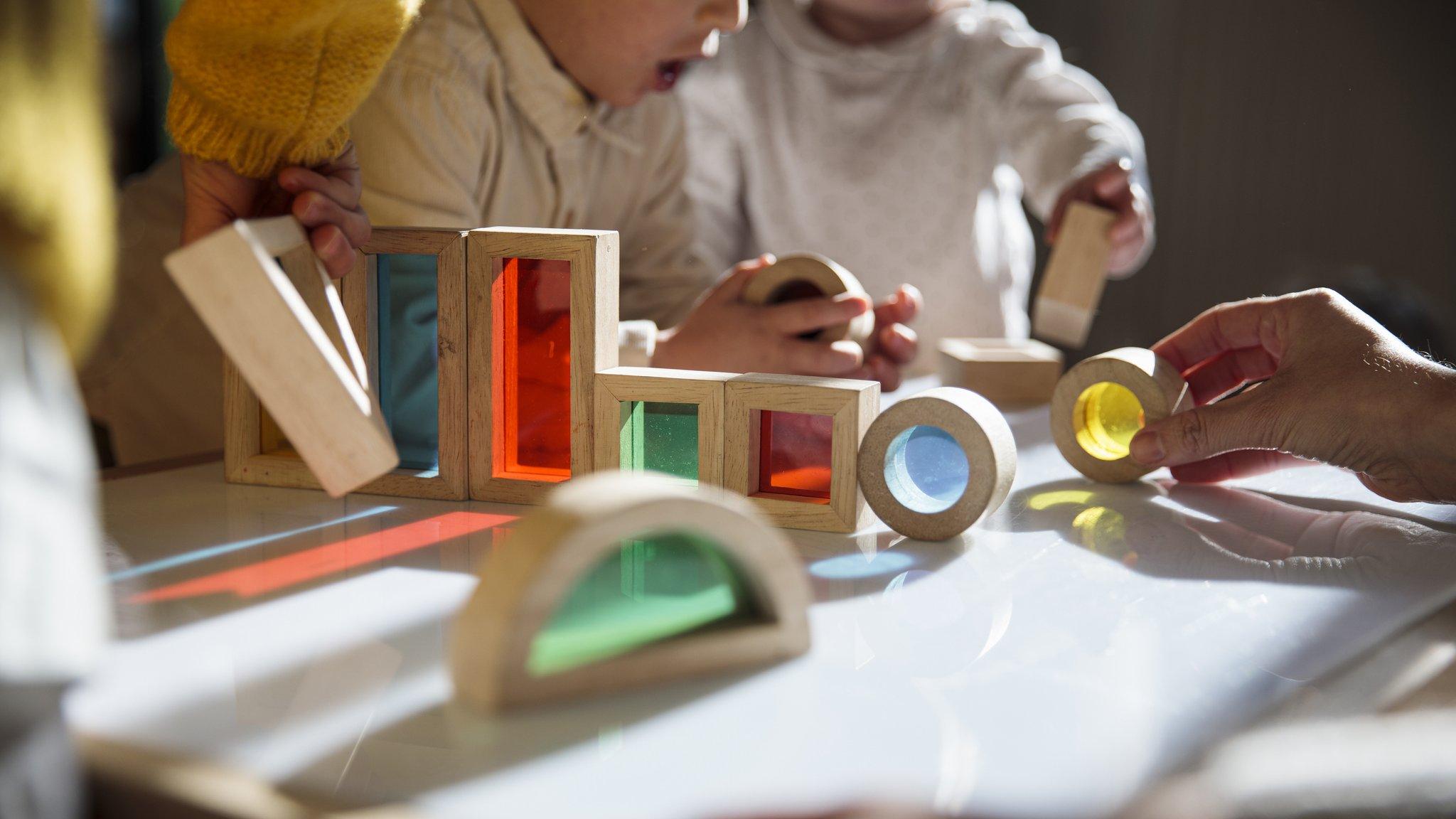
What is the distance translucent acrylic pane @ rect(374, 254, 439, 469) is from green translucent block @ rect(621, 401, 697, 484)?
0.14 meters

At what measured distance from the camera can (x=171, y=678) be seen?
1.53 ft

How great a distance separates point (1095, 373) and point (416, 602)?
53 centimetres

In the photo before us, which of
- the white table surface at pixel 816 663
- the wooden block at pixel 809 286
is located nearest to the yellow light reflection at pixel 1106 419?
the white table surface at pixel 816 663

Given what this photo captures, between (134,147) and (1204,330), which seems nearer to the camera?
(1204,330)

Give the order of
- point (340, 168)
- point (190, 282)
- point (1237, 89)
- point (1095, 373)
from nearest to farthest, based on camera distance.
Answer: point (190, 282)
point (340, 168)
point (1095, 373)
point (1237, 89)

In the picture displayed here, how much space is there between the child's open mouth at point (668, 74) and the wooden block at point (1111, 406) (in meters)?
0.55

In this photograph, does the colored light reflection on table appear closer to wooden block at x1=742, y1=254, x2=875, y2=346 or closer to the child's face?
wooden block at x1=742, y1=254, x2=875, y2=346

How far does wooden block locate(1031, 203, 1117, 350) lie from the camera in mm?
1137

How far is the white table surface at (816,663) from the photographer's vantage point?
0.39 m

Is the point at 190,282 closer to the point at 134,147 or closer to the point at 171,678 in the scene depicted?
the point at 171,678

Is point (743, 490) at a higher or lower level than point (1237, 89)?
lower

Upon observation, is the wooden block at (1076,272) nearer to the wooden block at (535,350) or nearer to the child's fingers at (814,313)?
the child's fingers at (814,313)

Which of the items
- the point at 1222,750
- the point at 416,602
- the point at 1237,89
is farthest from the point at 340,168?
the point at 1237,89

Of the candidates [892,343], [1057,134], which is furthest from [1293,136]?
[892,343]
